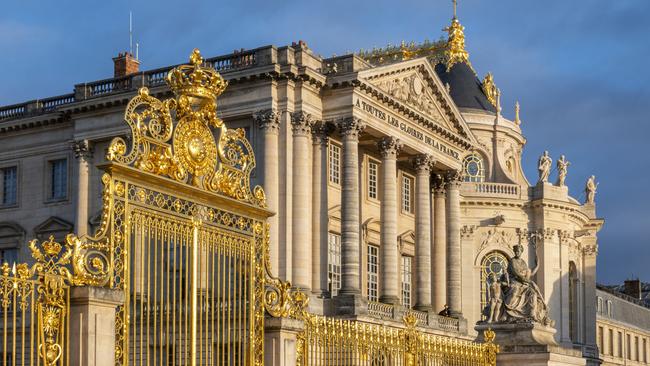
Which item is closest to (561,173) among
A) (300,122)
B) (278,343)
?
(300,122)

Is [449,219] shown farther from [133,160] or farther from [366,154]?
[133,160]

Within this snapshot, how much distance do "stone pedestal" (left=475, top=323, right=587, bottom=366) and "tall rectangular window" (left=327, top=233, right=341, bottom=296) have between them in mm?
22958

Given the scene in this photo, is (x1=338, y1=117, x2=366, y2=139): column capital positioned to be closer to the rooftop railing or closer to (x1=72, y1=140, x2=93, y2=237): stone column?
the rooftop railing

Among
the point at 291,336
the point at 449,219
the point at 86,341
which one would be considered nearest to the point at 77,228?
the point at 449,219

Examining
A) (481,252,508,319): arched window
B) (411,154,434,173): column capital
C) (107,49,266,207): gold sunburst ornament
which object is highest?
(411,154,434,173): column capital

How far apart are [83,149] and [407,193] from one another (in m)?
14.3

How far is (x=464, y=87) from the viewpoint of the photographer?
70.5m

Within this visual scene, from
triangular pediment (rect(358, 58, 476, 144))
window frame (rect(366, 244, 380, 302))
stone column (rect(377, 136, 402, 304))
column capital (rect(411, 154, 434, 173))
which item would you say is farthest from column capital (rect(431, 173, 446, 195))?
stone column (rect(377, 136, 402, 304))

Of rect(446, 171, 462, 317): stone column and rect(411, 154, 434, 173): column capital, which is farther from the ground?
Answer: rect(411, 154, 434, 173): column capital

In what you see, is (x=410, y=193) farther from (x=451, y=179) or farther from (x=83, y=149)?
(x=83, y=149)

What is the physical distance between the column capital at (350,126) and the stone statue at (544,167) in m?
21.4

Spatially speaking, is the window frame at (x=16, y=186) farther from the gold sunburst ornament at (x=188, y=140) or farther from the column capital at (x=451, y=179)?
the gold sunburst ornament at (x=188, y=140)

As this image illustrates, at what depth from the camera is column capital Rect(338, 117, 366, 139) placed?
146 ft

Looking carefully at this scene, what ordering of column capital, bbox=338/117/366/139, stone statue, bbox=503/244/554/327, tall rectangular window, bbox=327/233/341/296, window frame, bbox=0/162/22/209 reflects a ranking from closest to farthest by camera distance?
stone statue, bbox=503/244/554/327
column capital, bbox=338/117/366/139
tall rectangular window, bbox=327/233/341/296
window frame, bbox=0/162/22/209
